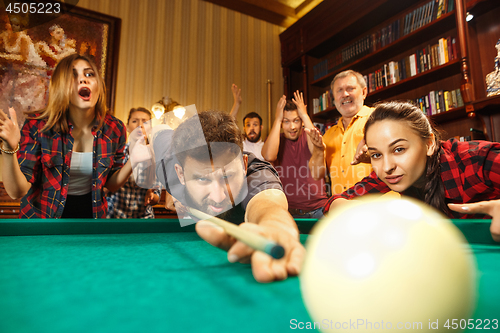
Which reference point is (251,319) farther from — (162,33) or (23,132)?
(162,33)

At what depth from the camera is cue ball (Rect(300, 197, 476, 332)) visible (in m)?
0.35

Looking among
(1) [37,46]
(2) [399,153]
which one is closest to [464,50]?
(2) [399,153]

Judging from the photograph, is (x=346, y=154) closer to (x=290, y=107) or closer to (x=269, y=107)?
(x=290, y=107)

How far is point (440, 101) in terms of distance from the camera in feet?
10.0

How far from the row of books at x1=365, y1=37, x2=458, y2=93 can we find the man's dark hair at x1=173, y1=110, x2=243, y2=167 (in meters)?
2.73

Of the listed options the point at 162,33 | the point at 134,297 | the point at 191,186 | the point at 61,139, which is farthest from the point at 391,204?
the point at 162,33

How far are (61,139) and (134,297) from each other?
1.72 meters

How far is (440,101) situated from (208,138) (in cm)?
280

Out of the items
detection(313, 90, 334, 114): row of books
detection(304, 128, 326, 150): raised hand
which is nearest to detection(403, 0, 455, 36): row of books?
detection(313, 90, 334, 114): row of books

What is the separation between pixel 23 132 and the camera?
1.75 m

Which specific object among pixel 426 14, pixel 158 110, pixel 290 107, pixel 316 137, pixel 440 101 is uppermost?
pixel 426 14

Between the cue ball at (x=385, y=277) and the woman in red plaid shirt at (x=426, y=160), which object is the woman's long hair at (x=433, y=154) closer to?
the woman in red plaid shirt at (x=426, y=160)

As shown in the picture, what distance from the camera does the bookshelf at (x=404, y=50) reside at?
272cm

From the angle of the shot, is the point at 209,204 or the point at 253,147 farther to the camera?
the point at 253,147
